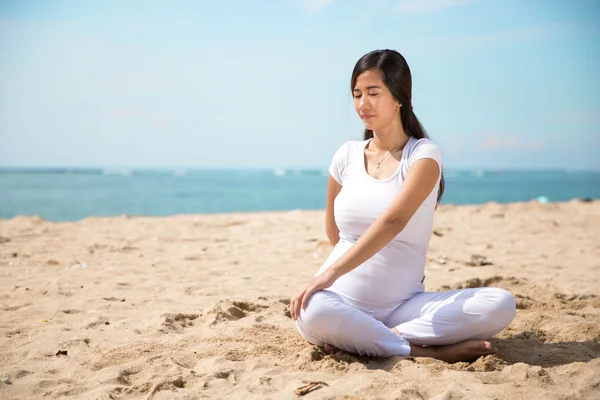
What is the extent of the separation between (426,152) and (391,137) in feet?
1.06

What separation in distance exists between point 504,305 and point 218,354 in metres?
1.54

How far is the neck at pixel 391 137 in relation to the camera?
3.18 m

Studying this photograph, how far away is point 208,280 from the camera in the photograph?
5.07m

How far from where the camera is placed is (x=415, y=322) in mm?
2930

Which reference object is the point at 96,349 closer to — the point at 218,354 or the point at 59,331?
the point at 59,331

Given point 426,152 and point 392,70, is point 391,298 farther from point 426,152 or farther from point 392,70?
point 392,70

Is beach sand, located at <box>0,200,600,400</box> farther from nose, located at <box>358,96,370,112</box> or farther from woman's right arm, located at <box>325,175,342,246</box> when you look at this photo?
nose, located at <box>358,96,370,112</box>

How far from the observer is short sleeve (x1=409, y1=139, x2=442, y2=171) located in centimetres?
290

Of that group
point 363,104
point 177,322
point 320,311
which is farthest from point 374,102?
point 177,322

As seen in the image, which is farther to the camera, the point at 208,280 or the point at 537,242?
the point at 537,242

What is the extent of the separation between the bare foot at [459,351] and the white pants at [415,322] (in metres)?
0.04

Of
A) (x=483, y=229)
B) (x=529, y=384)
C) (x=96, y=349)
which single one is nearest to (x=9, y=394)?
(x=96, y=349)

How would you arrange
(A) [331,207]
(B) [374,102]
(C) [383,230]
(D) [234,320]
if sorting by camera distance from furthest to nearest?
(D) [234,320] < (A) [331,207] < (B) [374,102] < (C) [383,230]

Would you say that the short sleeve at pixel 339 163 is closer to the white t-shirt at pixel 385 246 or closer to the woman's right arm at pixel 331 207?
the woman's right arm at pixel 331 207
